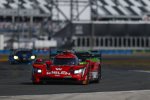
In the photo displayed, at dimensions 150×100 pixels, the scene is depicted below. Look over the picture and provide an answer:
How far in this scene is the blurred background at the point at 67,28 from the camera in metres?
114

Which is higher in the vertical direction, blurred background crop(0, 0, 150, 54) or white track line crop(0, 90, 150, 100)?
white track line crop(0, 90, 150, 100)

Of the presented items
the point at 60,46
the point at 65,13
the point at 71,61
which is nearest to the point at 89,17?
the point at 65,13

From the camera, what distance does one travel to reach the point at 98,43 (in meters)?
117

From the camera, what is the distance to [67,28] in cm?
11806

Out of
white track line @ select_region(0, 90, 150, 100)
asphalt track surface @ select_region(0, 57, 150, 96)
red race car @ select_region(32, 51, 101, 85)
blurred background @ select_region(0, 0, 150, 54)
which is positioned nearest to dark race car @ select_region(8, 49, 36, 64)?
asphalt track surface @ select_region(0, 57, 150, 96)

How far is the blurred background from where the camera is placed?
113562 mm

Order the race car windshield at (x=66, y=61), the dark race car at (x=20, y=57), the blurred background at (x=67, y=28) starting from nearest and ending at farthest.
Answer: the race car windshield at (x=66, y=61)
the dark race car at (x=20, y=57)
the blurred background at (x=67, y=28)

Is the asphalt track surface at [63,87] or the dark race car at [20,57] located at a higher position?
the asphalt track surface at [63,87]

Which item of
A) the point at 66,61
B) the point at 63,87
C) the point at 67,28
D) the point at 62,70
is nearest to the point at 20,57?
the point at 66,61

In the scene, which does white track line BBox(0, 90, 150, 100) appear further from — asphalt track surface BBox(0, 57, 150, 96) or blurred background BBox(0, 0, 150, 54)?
blurred background BBox(0, 0, 150, 54)

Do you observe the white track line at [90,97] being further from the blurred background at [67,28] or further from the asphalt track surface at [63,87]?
the blurred background at [67,28]

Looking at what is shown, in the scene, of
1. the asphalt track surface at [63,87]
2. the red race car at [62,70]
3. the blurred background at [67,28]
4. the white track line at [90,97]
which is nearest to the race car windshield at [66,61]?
the red race car at [62,70]

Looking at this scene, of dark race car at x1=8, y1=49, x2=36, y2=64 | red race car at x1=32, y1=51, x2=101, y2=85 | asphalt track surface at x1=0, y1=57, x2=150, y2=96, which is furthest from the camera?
dark race car at x1=8, y1=49, x2=36, y2=64

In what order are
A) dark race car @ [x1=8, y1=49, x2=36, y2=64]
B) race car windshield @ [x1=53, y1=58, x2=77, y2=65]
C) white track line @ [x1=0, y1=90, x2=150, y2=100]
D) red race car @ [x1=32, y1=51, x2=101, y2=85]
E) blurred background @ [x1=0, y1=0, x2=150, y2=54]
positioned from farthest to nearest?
blurred background @ [x1=0, y1=0, x2=150, y2=54]
dark race car @ [x1=8, y1=49, x2=36, y2=64]
race car windshield @ [x1=53, y1=58, x2=77, y2=65]
red race car @ [x1=32, y1=51, x2=101, y2=85]
white track line @ [x1=0, y1=90, x2=150, y2=100]
